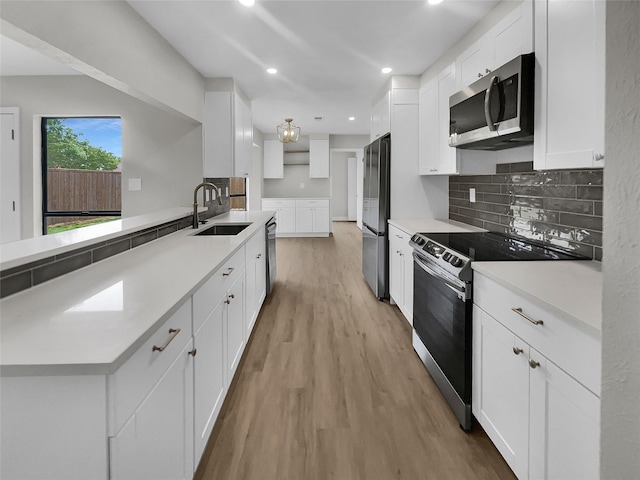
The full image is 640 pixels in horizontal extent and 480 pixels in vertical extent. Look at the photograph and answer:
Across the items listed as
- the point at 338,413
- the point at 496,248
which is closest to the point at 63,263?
the point at 338,413

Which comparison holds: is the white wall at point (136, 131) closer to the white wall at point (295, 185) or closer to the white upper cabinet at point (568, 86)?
the white upper cabinet at point (568, 86)

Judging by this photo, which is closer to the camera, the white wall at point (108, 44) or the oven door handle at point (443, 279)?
the white wall at point (108, 44)

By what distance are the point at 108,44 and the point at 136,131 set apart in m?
2.10

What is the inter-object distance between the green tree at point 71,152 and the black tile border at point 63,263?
2.64 meters

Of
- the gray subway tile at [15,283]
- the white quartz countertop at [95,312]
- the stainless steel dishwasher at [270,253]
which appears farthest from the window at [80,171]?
the gray subway tile at [15,283]

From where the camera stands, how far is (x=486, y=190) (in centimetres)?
340

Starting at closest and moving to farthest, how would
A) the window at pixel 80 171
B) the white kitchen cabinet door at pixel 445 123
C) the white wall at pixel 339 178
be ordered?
the white kitchen cabinet door at pixel 445 123 < the window at pixel 80 171 < the white wall at pixel 339 178

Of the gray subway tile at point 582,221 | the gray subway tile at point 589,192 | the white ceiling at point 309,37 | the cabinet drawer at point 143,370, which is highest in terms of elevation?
the white ceiling at point 309,37

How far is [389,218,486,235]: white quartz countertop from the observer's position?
347 centimetres

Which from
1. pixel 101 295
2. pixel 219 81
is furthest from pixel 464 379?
pixel 219 81

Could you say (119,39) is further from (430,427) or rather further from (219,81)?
(430,427)

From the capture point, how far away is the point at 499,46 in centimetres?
248

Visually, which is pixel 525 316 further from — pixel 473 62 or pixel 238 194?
pixel 238 194

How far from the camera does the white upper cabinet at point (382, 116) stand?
14.6ft
